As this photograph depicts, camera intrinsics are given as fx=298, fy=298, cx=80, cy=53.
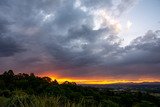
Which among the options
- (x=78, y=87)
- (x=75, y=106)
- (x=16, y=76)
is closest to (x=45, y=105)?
(x=75, y=106)

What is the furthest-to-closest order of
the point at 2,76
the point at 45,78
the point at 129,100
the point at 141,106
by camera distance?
the point at 2,76, the point at 45,78, the point at 129,100, the point at 141,106

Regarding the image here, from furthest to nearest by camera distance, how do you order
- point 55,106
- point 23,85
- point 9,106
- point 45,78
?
point 45,78 < point 23,85 < point 9,106 < point 55,106

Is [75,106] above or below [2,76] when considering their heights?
below

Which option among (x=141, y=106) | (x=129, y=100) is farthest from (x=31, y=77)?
(x=141, y=106)

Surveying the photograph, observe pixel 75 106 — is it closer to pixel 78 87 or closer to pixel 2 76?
pixel 78 87

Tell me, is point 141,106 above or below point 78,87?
below

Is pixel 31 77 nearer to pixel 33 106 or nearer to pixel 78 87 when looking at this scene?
pixel 78 87

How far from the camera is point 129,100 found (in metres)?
53.7

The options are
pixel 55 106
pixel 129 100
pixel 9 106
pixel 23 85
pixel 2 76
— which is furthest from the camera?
pixel 2 76

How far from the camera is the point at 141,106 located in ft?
138

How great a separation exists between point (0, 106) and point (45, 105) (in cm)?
701

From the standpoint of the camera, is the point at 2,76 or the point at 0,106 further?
the point at 2,76

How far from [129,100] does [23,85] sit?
970 inches

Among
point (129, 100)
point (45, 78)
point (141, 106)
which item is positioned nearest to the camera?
point (141, 106)
